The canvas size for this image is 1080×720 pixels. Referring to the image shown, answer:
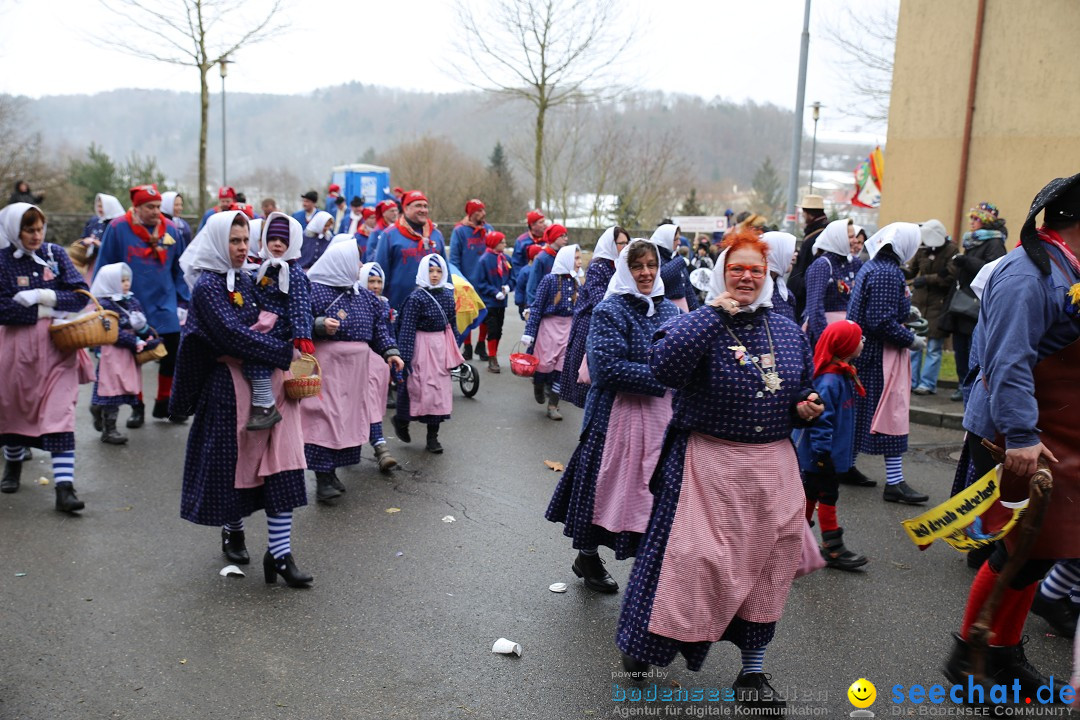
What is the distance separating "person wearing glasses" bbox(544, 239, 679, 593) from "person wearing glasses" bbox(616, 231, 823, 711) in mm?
880

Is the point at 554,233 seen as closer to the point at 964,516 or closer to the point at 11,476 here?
the point at 11,476

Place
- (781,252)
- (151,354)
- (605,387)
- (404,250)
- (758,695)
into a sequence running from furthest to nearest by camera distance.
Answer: (404,250)
(151,354)
(781,252)
(605,387)
(758,695)

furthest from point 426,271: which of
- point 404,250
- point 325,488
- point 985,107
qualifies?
point 985,107

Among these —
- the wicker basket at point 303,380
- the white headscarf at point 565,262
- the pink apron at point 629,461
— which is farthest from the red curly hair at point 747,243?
the white headscarf at point 565,262

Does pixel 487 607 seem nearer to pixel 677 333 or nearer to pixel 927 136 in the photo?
pixel 677 333

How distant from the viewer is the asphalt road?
3994 millimetres

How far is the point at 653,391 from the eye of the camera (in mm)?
4711

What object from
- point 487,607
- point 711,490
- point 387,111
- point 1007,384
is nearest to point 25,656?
point 487,607

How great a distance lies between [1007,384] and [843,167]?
344 ft

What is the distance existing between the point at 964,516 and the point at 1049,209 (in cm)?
135

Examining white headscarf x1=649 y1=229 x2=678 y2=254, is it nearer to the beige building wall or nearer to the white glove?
the white glove

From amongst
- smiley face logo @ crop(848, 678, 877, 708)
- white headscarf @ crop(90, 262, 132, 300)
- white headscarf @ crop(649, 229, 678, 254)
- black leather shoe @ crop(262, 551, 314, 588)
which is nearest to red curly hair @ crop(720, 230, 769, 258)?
smiley face logo @ crop(848, 678, 877, 708)

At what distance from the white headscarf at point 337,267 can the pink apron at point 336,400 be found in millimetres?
453

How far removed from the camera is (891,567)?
5660 millimetres
